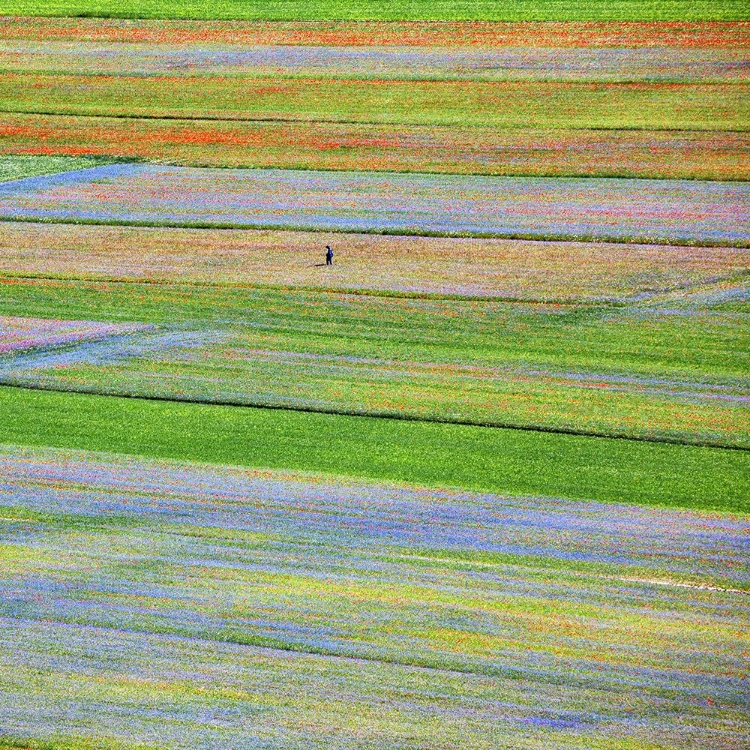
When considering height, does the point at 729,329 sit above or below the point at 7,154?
below

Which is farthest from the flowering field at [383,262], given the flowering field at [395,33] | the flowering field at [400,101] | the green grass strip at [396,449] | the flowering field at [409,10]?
the flowering field at [409,10]

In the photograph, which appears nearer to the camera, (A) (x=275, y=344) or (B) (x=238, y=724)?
(B) (x=238, y=724)

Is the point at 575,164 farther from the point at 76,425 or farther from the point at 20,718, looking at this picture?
the point at 20,718

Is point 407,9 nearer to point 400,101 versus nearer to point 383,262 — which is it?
point 400,101

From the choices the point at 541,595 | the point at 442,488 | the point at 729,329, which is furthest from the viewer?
the point at 729,329

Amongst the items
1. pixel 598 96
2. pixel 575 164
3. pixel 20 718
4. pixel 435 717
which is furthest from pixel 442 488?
pixel 598 96

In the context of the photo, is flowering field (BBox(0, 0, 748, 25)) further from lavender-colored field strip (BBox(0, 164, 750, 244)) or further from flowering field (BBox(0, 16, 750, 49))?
lavender-colored field strip (BBox(0, 164, 750, 244))

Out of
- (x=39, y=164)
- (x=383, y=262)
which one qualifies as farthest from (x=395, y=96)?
(x=383, y=262)
